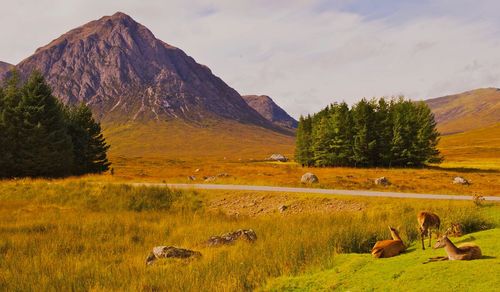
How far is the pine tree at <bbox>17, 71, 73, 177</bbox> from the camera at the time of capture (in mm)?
41438

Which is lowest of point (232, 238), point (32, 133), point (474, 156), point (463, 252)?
point (474, 156)

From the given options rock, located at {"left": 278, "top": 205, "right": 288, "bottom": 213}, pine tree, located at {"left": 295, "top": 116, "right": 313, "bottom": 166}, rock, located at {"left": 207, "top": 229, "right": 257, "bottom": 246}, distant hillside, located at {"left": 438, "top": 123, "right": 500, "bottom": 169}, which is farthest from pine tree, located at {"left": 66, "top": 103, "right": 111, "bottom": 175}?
distant hillside, located at {"left": 438, "top": 123, "right": 500, "bottom": 169}

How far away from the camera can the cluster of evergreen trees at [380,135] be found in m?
62.7

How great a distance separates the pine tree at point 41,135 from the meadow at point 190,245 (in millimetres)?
18631

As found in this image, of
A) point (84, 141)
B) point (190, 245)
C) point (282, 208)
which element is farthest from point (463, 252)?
point (84, 141)

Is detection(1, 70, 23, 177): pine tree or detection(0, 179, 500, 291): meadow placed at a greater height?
detection(1, 70, 23, 177): pine tree

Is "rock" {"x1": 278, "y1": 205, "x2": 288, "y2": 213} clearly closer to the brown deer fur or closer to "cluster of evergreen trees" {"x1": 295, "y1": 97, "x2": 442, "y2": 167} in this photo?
the brown deer fur

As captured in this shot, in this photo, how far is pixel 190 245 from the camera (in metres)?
14.1

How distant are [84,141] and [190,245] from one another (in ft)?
133

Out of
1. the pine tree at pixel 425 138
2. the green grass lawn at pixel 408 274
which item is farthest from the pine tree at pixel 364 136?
the green grass lawn at pixel 408 274

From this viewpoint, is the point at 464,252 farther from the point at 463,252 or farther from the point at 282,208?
the point at 282,208

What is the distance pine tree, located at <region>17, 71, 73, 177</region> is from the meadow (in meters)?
18.6

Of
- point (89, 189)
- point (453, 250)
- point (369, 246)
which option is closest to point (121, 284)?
point (369, 246)

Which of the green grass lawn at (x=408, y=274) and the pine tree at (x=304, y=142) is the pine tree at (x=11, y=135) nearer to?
the green grass lawn at (x=408, y=274)
